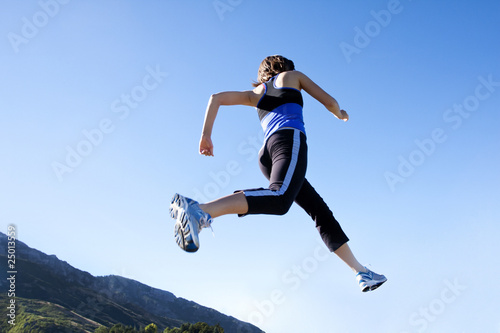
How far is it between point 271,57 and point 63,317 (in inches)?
2985

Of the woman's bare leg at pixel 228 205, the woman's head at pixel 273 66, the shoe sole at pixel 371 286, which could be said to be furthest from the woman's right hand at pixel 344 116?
the shoe sole at pixel 371 286

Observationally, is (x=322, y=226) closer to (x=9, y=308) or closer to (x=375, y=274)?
(x=375, y=274)

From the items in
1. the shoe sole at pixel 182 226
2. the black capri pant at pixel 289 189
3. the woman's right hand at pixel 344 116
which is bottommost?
the shoe sole at pixel 182 226

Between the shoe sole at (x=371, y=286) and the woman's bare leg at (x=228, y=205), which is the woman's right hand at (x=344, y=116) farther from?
the shoe sole at (x=371, y=286)

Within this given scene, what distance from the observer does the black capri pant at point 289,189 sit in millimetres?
2961

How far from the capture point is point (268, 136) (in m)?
3.60

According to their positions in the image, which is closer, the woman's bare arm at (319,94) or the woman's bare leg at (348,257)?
the woman's bare arm at (319,94)

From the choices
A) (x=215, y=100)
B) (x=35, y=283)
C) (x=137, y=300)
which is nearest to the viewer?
(x=215, y=100)

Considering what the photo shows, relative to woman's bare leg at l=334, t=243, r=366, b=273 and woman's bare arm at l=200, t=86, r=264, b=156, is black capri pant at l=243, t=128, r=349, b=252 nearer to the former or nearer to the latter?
woman's bare leg at l=334, t=243, r=366, b=273

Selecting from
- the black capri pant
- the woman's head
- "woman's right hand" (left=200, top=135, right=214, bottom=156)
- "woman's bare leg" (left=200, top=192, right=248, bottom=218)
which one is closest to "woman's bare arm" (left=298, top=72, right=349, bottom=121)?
the woman's head

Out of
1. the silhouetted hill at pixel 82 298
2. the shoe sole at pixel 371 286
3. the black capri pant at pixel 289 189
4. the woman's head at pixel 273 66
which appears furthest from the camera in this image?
the silhouetted hill at pixel 82 298

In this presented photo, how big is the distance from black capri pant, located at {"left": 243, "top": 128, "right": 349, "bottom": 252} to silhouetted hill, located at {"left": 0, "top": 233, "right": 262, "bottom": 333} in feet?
222

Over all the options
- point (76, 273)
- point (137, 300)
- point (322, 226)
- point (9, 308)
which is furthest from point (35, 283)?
point (322, 226)

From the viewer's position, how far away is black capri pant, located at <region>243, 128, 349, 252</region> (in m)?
2.96
